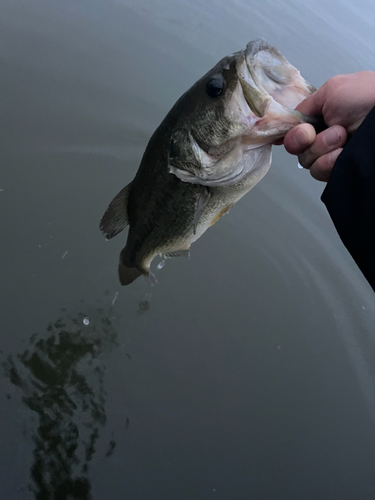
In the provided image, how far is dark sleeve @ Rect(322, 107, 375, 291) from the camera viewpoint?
1251 millimetres

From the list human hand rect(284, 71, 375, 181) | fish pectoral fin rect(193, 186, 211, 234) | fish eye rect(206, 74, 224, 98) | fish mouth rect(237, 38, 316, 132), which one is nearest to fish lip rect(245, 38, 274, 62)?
fish mouth rect(237, 38, 316, 132)

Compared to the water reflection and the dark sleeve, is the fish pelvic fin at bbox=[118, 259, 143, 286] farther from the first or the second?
the dark sleeve

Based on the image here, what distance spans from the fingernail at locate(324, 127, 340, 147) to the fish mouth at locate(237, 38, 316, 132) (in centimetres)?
11

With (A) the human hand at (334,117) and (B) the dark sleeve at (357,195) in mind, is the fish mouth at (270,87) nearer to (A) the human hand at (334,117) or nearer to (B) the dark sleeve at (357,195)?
(A) the human hand at (334,117)

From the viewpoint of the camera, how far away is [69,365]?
2.56m

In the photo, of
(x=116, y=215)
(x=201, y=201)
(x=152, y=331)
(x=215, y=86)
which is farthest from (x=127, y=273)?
(x=215, y=86)

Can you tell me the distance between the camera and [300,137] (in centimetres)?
133

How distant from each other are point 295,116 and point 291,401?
7.23 ft

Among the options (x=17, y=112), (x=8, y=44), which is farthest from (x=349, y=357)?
(x=8, y=44)

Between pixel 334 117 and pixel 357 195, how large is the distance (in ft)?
1.02

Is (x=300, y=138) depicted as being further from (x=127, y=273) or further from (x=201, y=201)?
(x=127, y=273)

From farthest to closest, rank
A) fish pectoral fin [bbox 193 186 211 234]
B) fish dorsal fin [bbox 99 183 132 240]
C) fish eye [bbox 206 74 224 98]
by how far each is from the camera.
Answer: fish dorsal fin [bbox 99 183 132 240] → fish pectoral fin [bbox 193 186 211 234] → fish eye [bbox 206 74 224 98]

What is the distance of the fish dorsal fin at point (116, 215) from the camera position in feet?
6.89

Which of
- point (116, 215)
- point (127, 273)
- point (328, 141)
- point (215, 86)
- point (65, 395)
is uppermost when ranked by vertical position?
point (328, 141)
